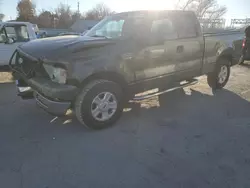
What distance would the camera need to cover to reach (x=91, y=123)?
3873 millimetres

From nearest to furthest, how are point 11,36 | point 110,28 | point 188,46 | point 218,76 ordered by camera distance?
point 110,28 < point 188,46 < point 218,76 < point 11,36

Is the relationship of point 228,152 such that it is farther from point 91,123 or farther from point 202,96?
point 202,96

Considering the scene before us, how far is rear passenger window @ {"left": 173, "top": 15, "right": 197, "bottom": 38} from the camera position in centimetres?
504

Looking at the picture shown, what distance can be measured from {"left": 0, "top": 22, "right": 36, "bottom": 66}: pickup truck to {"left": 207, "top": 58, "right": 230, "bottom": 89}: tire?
5948 millimetres

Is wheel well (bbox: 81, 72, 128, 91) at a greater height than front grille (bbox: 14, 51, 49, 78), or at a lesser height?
lesser

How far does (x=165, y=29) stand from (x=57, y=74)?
7.78 ft

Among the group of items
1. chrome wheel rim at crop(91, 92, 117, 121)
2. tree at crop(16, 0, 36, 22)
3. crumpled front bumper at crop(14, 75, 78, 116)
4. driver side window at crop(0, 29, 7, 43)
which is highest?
tree at crop(16, 0, 36, 22)

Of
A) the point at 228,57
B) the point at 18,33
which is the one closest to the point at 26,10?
the point at 18,33

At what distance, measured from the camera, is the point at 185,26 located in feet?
17.0

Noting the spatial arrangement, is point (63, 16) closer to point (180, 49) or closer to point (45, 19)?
point (45, 19)

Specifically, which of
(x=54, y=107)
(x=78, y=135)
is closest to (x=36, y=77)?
(x=54, y=107)

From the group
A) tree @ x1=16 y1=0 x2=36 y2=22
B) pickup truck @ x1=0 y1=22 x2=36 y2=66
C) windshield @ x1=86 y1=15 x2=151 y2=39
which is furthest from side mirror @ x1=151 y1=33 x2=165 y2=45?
tree @ x1=16 y1=0 x2=36 y2=22

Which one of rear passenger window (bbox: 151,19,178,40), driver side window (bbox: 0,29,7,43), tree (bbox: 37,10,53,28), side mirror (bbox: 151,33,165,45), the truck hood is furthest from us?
tree (bbox: 37,10,53,28)

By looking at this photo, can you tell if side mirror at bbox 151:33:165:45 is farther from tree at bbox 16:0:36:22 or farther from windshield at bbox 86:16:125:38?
tree at bbox 16:0:36:22
